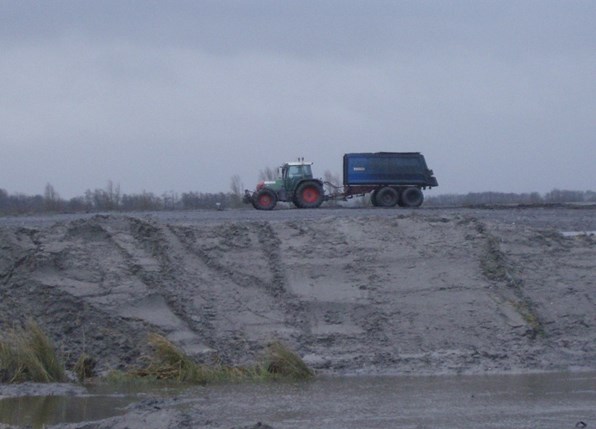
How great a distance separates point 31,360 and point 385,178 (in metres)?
30.0

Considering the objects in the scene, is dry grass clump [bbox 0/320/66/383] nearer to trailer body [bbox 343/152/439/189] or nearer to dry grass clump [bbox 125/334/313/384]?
dry grass clump [bbox 125/334/313/384]

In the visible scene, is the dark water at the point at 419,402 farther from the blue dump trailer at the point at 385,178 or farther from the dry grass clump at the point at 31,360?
the blue dump trailer at the point at 385,178

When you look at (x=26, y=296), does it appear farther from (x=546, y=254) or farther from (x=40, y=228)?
(x=546, y=254)

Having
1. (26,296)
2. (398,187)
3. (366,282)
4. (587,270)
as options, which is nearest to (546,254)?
(587,270)

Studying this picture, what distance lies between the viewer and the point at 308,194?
4053 cm

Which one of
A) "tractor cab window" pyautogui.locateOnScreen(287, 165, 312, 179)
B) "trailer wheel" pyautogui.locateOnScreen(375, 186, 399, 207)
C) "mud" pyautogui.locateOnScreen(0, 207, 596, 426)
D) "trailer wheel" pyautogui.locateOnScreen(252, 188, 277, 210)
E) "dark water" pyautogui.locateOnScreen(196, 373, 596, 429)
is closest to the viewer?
"dark water" pyautogui.locateOnScreen(196, 373, 596, 429)

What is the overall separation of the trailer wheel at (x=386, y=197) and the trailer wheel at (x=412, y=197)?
1.26ft

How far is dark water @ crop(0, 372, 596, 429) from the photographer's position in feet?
34.1

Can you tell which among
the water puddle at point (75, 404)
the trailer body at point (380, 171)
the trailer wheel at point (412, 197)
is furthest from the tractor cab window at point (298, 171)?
the water puddle at point (75, 404)

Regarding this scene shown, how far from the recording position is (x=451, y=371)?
555 inches

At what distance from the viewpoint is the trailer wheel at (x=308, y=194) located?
40312mm

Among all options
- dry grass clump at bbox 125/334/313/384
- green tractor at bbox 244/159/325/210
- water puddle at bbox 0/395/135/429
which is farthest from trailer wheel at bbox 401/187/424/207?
water puddle at bbox 0/395/135/429

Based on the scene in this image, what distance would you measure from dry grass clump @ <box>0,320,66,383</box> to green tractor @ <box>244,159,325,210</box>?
2634cm

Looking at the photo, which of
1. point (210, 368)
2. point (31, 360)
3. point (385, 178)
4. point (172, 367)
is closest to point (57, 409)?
point (31, 360)
